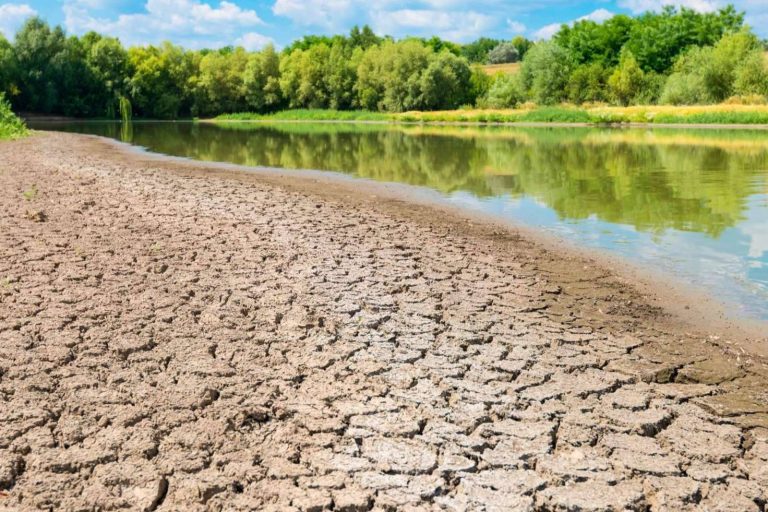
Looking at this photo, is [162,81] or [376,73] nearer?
[376,73]

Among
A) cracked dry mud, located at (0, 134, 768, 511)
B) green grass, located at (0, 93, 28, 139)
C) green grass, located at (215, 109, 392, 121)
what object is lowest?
cracked dry mud, located at (0, 134, 768, 511)

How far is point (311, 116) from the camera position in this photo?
71.6 meters

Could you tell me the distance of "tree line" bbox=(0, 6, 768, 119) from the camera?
62656mm

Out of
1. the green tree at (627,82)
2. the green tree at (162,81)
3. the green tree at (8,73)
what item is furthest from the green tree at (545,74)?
the green tree at (8,73)

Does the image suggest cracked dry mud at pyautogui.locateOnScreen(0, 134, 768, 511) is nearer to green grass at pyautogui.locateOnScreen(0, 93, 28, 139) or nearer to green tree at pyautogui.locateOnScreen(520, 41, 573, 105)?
green grass at pyautogui.locateOnScreen(0, 93, 28, 139)

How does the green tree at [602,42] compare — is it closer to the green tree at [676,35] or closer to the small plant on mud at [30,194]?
the green tree at [676,35]

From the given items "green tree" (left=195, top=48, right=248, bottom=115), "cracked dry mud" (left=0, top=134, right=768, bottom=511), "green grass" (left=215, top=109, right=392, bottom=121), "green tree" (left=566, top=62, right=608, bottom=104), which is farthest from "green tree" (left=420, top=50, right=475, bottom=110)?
"cracked dry mud" (left=0, top=134, right=768, bottom=511)

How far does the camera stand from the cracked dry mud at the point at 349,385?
3674 mm

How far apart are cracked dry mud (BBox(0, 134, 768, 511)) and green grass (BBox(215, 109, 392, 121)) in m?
60.1

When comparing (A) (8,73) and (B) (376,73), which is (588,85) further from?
(A) (8,73)

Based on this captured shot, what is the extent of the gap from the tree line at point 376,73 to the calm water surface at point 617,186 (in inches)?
1222

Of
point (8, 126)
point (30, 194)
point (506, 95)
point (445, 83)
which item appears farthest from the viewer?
point (445, 83)

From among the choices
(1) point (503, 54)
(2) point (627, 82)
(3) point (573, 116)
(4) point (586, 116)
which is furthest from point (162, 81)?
(1) point (503, 54)

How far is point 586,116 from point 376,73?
88.3ft
